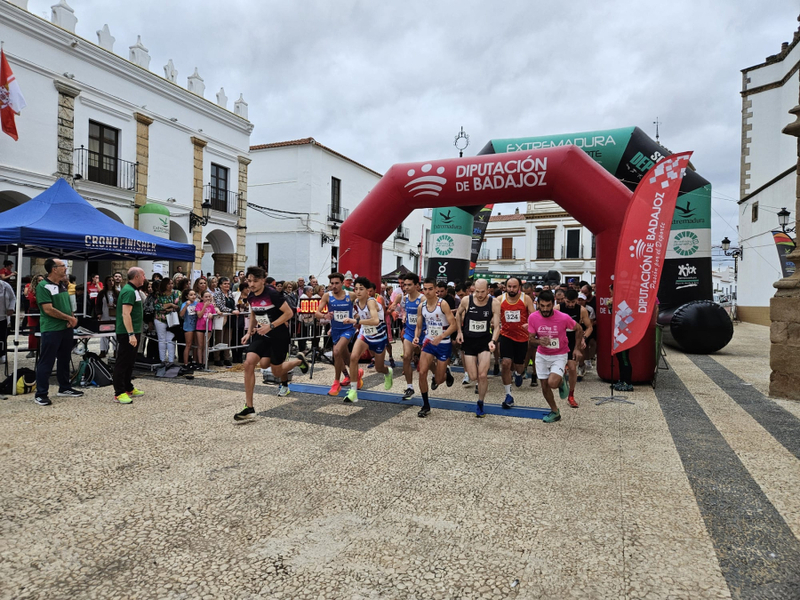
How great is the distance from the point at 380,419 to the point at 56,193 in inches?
258

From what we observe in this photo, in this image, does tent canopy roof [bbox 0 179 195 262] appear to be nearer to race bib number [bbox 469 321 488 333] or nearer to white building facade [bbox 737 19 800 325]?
race bib number [bbox 469 321 488 333]

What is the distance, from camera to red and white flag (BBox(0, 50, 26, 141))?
11.9 metres

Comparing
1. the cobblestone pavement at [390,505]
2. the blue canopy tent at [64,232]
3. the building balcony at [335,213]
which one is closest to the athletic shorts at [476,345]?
the cobblestone pavement at [390,505]

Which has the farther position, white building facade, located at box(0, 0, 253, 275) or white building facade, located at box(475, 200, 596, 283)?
white building facade, located at box(475, 200, 596, 283)

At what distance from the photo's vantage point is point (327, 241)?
2908cm

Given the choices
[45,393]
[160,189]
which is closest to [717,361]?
[45,393]

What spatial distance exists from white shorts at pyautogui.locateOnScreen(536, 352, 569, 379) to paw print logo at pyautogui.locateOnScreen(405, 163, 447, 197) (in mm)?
4788

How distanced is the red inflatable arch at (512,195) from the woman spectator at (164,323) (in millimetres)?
3427

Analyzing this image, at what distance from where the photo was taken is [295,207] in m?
28.1

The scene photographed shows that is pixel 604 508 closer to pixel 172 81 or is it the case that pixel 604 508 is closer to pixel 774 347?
pixel 774 347

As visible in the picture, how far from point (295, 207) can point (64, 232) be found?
70.4 ft

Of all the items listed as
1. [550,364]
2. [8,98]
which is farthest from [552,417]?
[8,98]

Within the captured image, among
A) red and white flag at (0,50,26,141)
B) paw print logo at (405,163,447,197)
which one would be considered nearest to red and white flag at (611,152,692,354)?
paw print logo at (405,163,447,197)

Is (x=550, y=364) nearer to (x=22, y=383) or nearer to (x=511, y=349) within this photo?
(x=511, y=349)
